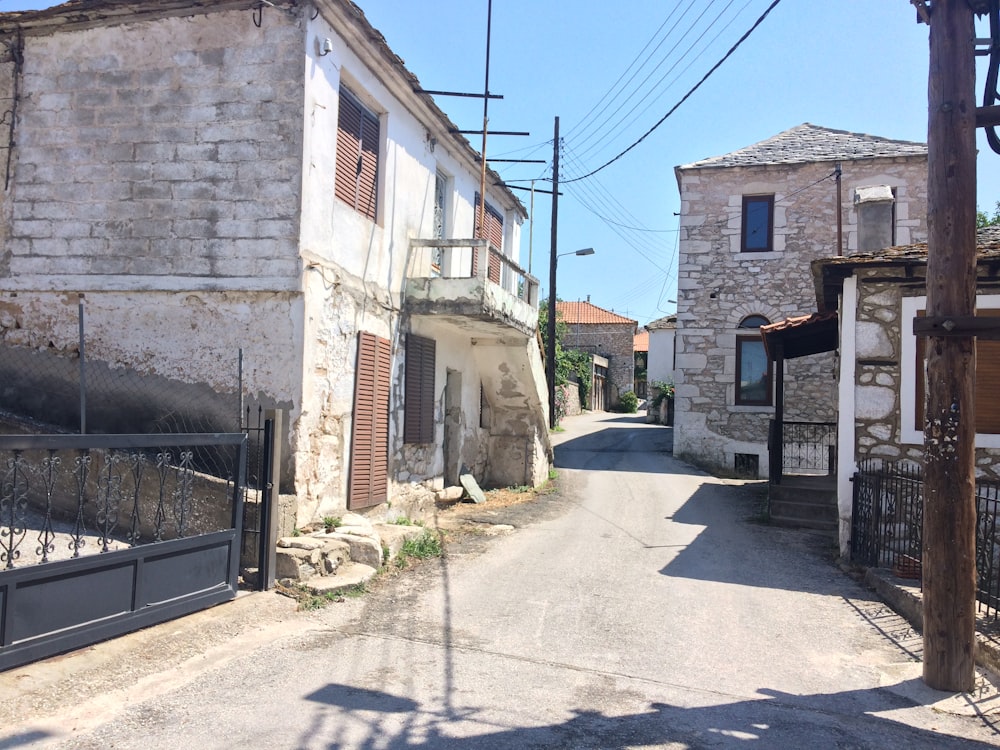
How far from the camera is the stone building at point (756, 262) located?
16.3 metres

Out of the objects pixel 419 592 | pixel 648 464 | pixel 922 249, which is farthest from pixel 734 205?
pixel 419 592

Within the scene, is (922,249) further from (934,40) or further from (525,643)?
(525,643)

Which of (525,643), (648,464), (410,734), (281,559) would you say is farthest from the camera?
(648,464)

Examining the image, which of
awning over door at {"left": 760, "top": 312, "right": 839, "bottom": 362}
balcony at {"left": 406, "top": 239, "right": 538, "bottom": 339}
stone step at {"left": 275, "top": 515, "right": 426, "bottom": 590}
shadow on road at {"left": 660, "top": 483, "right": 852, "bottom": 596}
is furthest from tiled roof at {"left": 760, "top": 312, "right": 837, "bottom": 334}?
stone step at {"left": 275, "top": 515, "right": 426, "bottom": 590}

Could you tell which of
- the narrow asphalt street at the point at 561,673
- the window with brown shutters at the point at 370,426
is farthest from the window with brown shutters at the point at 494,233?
the narrow asphalt street at the point at 561,673

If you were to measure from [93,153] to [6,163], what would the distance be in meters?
1.13

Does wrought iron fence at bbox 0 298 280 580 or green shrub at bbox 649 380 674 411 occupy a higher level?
green shrub at bbox 649 380 674 411

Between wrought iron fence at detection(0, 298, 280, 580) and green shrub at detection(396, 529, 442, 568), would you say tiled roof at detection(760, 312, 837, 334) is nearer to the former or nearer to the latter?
green shrub at detection(396, 529, 442, 568)

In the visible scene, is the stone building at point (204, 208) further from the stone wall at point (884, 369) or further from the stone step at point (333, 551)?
the stone wall at point (884, 369)

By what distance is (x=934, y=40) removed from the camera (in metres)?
4.96

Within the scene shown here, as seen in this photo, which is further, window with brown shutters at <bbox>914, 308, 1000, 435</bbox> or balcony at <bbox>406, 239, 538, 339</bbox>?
balcony at <bbox>406, 239, 538, 339</bbox>

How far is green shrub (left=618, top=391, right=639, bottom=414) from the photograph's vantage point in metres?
42.8

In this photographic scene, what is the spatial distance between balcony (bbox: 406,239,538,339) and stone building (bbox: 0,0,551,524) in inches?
53.8

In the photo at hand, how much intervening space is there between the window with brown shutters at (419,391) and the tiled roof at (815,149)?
31.0 feet
